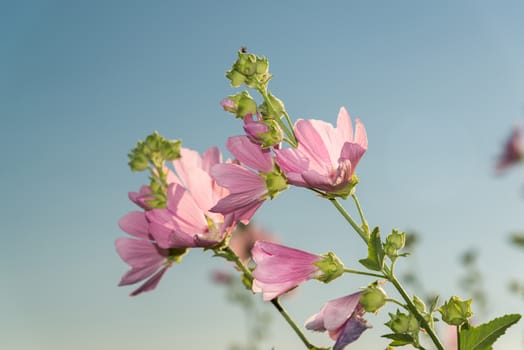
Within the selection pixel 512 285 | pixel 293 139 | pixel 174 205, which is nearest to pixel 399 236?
pixel 293 139

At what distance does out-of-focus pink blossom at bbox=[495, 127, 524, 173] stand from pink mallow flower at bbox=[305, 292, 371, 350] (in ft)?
23.6

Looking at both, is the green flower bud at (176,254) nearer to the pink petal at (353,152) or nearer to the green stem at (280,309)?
the green stem at (280,309)

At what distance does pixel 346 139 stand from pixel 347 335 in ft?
1.34

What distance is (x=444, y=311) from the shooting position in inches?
50.8

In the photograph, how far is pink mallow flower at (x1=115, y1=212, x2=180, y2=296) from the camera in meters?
1.70

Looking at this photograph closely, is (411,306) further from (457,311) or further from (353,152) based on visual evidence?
(353,152)

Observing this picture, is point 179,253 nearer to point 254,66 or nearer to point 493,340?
point 254,66

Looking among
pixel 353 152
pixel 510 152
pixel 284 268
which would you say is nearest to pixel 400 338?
pixel 284 268

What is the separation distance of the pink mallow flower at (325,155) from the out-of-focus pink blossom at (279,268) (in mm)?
149

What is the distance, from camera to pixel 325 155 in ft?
4.54

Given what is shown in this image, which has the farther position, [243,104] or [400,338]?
[243,104]

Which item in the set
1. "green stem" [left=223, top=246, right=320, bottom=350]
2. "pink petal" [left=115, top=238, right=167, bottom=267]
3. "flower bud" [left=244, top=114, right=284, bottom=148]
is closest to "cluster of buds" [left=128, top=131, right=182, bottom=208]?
"pink petal" [left=115, top=238, right=167, bottom=267]

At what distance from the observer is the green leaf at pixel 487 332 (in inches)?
48.4

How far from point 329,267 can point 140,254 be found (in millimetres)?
589
